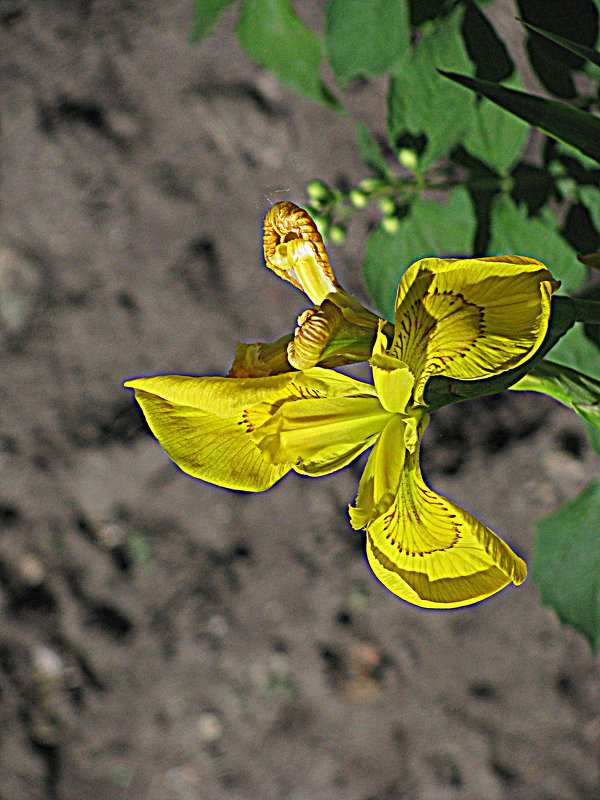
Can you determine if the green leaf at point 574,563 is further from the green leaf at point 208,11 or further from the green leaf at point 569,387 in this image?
the green leaf at point 208,11

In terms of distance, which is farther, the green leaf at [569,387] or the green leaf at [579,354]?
the green leaf at [579,354]

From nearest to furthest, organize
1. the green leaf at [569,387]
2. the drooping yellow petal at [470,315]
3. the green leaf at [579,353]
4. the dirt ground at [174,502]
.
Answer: the drooping yellow petal at [470,315], the green leaf at [569,387], the green leaf at [579,353], the dirt ground at [174,502]

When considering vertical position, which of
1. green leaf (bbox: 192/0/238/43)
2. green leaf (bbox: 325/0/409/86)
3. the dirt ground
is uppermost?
green leaf (bbox: 192/0/238/43)

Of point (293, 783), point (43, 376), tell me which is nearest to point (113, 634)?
point (293, 783)

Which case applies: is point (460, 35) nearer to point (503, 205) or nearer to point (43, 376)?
point (503, 205)

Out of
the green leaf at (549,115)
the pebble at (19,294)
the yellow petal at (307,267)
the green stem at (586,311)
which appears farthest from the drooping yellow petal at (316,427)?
the pebble at (19,294)

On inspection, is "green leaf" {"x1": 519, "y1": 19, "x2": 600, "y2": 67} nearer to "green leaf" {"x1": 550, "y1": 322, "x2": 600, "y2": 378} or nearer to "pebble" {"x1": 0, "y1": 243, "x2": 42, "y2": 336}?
"green leaf" {"x1": 550, "y1": 322, "x2": 600, "y2": 378}

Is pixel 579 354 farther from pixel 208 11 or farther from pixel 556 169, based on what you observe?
pixel 208 11

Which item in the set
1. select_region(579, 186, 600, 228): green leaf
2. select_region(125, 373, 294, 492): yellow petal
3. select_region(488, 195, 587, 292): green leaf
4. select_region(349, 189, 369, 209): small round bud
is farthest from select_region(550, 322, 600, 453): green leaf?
select_region(125, 373, 294, 492): yellow petal
